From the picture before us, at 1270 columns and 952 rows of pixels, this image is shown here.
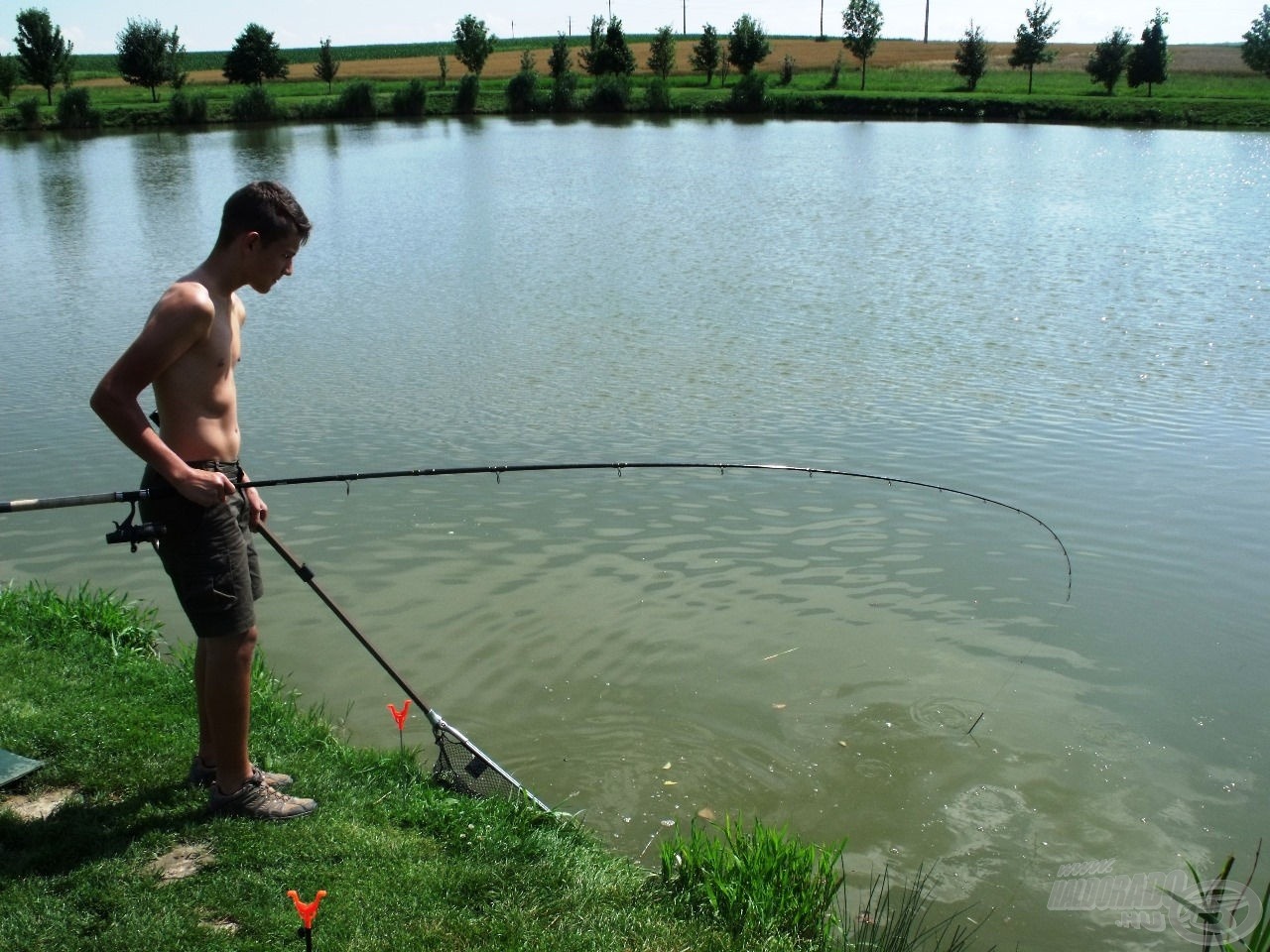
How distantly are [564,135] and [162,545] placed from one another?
47531 millimetres

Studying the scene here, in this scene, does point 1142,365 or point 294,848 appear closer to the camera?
point 294,848

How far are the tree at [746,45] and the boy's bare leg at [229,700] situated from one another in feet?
279

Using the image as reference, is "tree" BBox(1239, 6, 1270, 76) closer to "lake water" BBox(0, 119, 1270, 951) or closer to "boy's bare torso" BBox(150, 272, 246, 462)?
"lake water" BBox(0, 119, 1270, 951)

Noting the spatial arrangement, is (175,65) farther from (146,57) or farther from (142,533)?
(142,533)

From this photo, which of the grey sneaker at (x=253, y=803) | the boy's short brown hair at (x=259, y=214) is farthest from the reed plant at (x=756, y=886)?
the boy's short brown hair at (x=259, y=214)

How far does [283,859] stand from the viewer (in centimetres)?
361

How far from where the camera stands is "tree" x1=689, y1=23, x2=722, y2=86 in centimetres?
8369

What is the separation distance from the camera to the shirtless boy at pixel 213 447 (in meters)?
3.48

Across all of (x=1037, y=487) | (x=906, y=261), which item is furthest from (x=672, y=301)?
(x=1037, y=487)

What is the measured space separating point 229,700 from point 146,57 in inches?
3241

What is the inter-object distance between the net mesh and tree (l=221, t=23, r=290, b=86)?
86.3 m

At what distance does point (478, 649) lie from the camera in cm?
614

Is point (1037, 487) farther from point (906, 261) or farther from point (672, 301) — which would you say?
point (906, 261)

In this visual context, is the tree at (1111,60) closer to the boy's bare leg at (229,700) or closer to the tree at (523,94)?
the tree at (523,94)
